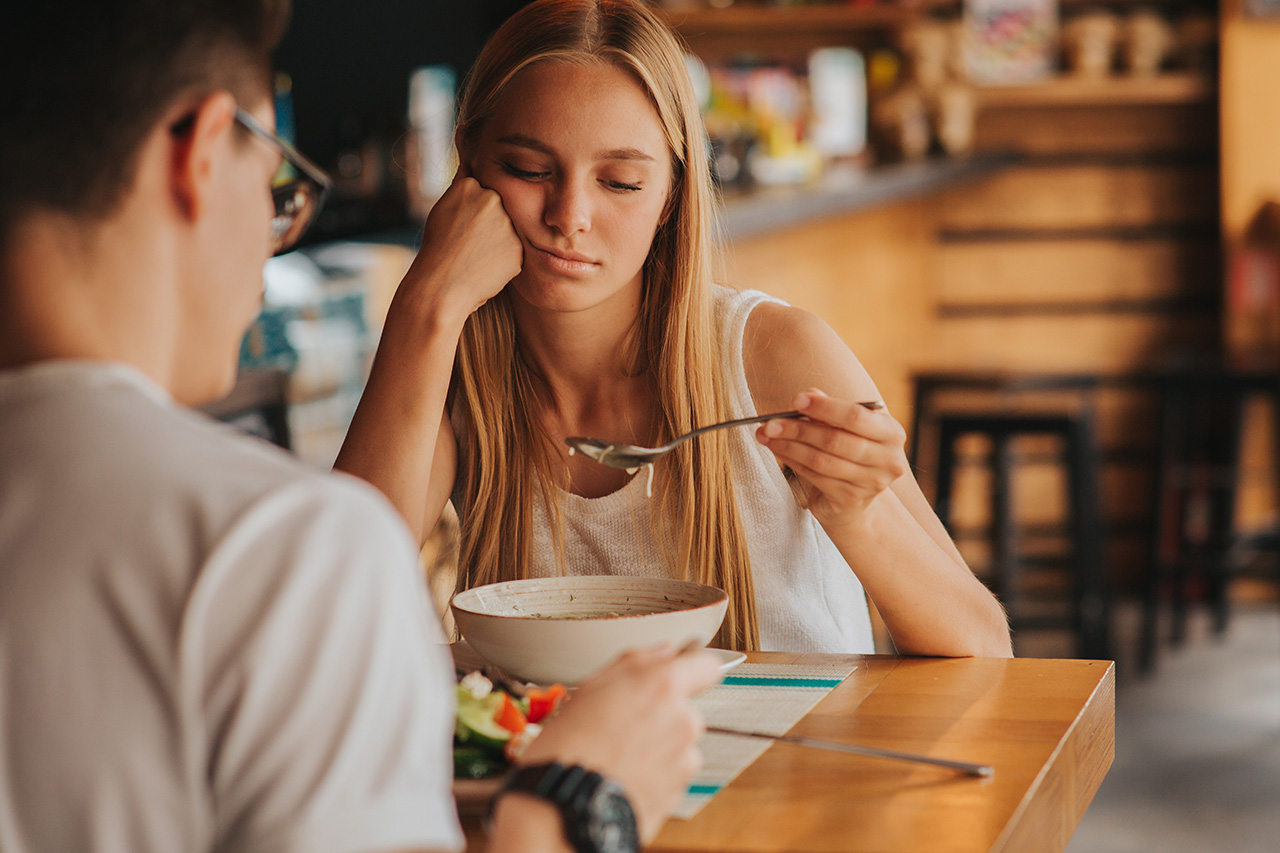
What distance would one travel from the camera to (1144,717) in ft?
13.6

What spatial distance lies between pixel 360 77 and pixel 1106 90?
10.0 ft

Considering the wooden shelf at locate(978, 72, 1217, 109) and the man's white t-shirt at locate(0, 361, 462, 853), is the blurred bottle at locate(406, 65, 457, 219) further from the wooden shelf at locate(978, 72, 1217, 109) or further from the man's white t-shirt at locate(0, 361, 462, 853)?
the man's white t-shirt at locate(0, 361, 462, 853)

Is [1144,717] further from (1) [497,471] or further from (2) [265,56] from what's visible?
(2) [265,56]

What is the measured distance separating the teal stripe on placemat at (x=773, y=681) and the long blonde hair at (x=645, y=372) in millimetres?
257

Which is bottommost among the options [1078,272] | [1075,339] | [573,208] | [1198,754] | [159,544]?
[1198,754]

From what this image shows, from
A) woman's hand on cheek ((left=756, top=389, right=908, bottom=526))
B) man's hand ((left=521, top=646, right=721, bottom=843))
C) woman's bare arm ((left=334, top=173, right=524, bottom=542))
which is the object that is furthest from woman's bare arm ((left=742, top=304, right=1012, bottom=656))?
man's hand ((left=521, top=646, right=721, bottom=843))

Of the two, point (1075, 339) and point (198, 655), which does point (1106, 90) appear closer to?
point (1075, 339)

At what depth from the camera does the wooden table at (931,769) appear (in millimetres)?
858

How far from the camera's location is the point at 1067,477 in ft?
14.0

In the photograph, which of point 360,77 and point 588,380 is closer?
point 588,380

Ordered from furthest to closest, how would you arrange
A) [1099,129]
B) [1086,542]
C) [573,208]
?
[1099,129]
[1086,542]
[573,208]

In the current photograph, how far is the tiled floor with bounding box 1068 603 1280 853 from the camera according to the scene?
10.4 ft

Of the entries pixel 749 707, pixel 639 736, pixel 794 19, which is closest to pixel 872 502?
pixel 749 707

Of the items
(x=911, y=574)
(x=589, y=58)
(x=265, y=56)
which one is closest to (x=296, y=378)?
(x=589, y=58)
